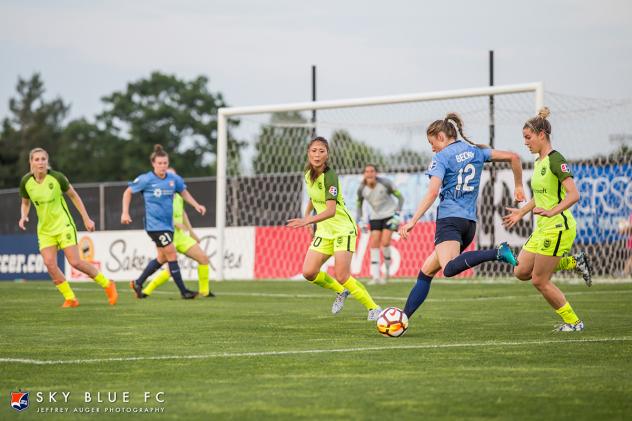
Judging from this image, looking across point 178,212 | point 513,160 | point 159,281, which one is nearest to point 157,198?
point 159,281

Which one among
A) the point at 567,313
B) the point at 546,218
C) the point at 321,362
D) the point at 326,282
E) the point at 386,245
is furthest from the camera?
the point at 386,245

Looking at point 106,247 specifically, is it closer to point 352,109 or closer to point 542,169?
point 352,109

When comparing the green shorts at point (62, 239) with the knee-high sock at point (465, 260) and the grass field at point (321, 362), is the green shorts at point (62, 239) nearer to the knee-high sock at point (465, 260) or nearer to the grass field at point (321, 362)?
the grass field at point (321, 362)

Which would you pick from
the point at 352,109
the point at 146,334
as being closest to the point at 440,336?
the point at 146,334

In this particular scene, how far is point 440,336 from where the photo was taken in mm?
10203

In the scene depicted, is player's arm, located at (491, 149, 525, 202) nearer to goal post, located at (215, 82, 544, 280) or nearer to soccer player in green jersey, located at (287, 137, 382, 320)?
soccer player in green jersey, located at (287, 137, 382, 320)

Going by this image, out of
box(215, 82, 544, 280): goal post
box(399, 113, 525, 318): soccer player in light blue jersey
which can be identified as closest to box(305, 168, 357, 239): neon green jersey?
box(399, 113, 525, 318): soccer player in light blue jersey

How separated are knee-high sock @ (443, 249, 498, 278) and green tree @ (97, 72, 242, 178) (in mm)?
70966

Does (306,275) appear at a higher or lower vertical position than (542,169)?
lower

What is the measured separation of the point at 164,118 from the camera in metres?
86.0

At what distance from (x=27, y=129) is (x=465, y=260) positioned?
9188 cm

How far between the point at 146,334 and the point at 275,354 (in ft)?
7.64

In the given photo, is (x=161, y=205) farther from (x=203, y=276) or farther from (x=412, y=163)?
(x=412, y=163)

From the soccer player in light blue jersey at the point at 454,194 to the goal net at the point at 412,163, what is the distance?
1178 centimetres
